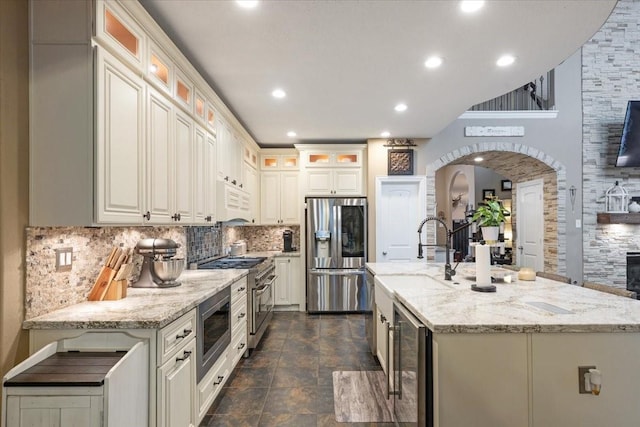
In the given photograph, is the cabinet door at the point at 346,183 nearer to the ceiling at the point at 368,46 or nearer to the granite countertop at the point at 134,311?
the ceiling at the point at 368,46

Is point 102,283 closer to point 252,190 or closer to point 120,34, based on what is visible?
point 120,34

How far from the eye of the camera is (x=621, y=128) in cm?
514

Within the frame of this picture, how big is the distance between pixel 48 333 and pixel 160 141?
4.13ft

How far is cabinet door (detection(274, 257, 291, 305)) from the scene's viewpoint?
17.1 ft

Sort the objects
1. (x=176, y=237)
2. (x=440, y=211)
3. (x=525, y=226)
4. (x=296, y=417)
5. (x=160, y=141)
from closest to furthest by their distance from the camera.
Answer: (x=160, y=141) → (x=296, y=417) → (x=176, y=237) → (x=525, y=226) → (x=440, y=211)

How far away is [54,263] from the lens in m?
1.70

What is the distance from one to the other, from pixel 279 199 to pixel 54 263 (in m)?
3.88

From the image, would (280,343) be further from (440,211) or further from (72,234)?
(440,211)

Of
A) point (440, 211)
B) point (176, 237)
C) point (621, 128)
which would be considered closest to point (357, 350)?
point (176, 237)

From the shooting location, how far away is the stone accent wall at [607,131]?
5125 millimetres

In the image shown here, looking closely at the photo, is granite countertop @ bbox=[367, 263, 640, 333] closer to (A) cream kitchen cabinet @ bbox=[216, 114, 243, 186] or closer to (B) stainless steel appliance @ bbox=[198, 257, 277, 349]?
(B) stainless steel appliance @ bbox=[198, 257, 277, 349]

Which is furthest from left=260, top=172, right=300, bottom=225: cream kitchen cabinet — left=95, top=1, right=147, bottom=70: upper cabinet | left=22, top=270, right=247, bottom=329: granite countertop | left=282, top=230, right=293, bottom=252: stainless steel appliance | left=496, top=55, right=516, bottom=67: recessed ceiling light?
left=95, top=1, right=147, bottom=70: upper cabinet

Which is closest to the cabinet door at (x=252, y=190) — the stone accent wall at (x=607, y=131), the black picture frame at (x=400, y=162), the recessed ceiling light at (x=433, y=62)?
the black picture frame at (x=400, y=162)

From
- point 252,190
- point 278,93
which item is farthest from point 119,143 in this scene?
point 252,190
